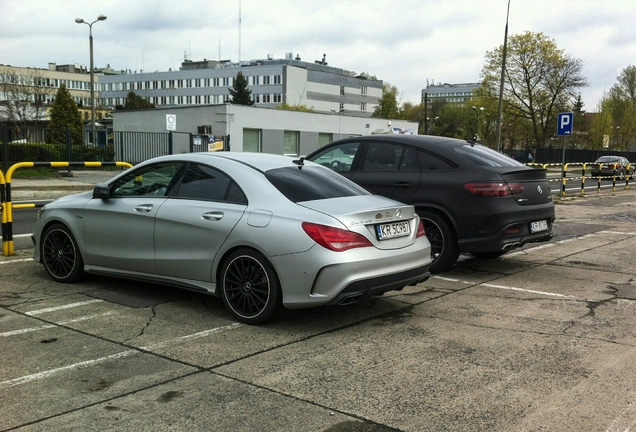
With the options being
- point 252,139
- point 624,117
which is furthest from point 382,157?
point 624,117

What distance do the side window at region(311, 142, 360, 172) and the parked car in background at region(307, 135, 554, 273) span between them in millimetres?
247

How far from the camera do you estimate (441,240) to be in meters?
8.23

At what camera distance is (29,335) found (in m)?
5.32

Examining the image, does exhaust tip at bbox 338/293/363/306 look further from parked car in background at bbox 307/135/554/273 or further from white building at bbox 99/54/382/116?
white building at bbox 99/54/382/116

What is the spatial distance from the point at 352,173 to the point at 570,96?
59.5 m

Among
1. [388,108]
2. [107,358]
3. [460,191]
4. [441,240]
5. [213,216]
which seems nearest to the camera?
[107,358]

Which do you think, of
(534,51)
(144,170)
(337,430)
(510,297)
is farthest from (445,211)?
(534,51)

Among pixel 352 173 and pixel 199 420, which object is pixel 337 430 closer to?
pixel 199 420

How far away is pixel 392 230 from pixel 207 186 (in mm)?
1812

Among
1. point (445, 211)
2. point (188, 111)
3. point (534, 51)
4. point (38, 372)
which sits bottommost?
point (38, 372)

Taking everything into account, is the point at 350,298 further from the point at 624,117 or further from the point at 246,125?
the point at 624,117

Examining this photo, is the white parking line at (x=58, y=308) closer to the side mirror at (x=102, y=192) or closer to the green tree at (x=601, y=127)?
the side mirror at (x=102, y=192)

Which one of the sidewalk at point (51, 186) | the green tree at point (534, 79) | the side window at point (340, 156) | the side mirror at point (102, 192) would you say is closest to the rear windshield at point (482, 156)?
the side window at point (340, 156)

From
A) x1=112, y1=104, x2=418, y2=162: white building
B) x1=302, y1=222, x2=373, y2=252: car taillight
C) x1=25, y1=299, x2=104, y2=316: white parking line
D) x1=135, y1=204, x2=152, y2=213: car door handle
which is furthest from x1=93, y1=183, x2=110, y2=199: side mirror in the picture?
x1=112, y1=104, x2=418, y2=162: white building
